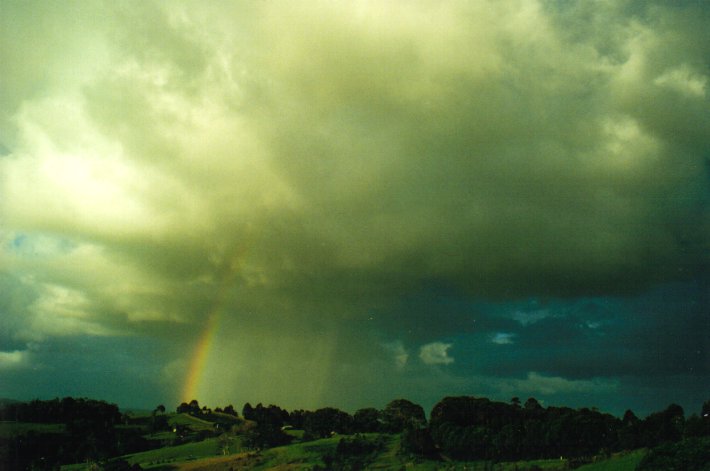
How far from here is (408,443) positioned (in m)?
112

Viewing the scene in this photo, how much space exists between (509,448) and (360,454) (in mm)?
27043

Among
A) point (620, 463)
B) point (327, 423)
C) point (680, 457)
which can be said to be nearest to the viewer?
point (680, 457)

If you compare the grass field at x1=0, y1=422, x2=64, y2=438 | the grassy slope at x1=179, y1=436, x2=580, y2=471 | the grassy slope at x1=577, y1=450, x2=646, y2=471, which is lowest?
the grassy slope at x1=179, y1=436, x2=580, y2=471

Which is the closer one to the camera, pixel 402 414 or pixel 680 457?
pixel 680 457

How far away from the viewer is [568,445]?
104562 mm

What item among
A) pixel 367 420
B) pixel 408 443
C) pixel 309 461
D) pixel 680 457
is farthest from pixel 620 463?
pixel 367 420

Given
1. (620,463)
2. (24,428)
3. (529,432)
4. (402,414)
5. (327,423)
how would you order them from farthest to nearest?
1. (402,414)
2. (24,428)
3. (327,423)
4. (529,432)
5. (620,463)

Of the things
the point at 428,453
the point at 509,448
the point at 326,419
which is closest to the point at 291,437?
the point at 326,419

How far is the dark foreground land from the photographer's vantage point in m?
82.8

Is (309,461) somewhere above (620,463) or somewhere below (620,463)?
below

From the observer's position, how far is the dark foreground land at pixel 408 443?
8281 centimetres

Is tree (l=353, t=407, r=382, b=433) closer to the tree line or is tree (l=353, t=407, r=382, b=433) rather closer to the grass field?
the tree line

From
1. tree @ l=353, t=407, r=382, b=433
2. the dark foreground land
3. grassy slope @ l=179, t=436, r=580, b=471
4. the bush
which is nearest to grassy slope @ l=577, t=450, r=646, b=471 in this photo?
the dark foreground land

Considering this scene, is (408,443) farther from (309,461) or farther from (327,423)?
(327,423)
